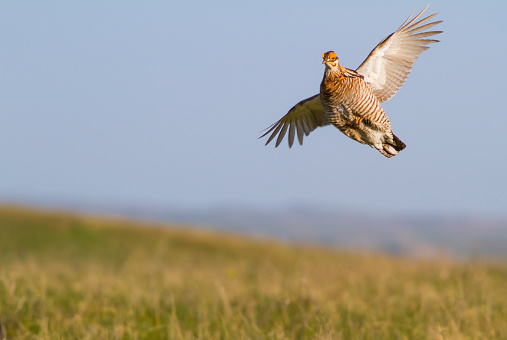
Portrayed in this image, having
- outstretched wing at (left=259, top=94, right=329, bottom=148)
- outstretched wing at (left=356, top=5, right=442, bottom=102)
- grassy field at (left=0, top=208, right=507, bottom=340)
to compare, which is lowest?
grassy field at (left=0, top=208, right=507, bottom=340)

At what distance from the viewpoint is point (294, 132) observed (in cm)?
Answer: 209

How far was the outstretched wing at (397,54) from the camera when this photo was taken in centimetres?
188

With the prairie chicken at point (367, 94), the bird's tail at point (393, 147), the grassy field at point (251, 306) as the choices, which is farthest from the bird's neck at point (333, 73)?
the grassy field at point (251, 306)

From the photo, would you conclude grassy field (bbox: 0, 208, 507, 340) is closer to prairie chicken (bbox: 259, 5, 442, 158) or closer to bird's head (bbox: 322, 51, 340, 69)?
prairie chicken (bbox: 259, 5, 442, 158)

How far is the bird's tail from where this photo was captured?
133cm

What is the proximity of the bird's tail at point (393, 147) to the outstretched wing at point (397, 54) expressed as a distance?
0.44 m

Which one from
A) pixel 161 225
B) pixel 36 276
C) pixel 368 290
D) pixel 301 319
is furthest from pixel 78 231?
pixel 301 319

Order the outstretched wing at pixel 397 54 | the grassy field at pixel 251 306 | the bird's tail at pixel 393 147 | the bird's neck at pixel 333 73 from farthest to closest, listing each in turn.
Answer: the grassy field at pixel 251 306 → the outstretched wing at pixel 397 54 → the bird's neck at pixel 333 73 → the bird's tail at pixel 393 147

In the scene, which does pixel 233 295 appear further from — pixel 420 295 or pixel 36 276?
pixel 36 276

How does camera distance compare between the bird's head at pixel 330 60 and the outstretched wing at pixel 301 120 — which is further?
the outstretched wing at pixel 301 120

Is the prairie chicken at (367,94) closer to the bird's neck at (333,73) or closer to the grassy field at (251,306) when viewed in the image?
the bird's neck at (333,73)

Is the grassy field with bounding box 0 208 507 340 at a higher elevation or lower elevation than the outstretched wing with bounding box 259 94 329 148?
lower

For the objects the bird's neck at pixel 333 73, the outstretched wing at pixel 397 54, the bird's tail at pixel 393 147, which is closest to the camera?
the bird's tail at pixel 393 147

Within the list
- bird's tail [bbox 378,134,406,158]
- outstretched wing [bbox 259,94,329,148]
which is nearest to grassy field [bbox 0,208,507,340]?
outstretched wing [bbox 259,94,329,148]
